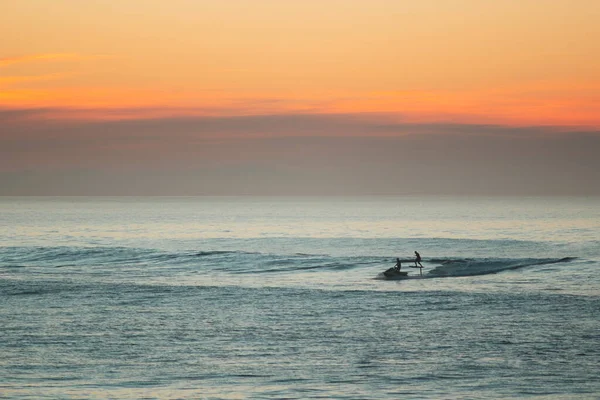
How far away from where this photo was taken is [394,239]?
106062 mm

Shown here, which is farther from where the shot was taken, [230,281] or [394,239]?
[394,239]

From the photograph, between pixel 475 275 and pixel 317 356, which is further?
pixel 475 275

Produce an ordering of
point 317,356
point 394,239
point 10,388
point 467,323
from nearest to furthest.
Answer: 1. point 10,388
2. point 317,356
3. point 467,323
4. point 394,239

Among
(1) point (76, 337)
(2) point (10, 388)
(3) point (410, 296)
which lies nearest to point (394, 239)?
(3) point (410, 296)

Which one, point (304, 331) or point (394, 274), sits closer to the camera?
point (304, 331)

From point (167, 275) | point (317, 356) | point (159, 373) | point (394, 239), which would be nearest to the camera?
point (159, 373)

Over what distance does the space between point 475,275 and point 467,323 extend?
68.2 ft

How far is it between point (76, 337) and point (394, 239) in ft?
256

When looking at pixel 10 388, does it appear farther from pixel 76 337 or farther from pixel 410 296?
pixel 410 296

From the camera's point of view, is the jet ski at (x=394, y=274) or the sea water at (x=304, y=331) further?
the jet ski at (x=394, y=274)

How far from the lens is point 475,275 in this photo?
53969mm

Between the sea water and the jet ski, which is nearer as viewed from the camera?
the sea water

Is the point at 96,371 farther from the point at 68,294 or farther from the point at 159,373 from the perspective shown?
the point at 68,294

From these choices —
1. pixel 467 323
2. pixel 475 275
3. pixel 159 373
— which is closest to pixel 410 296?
pixel 467 323
